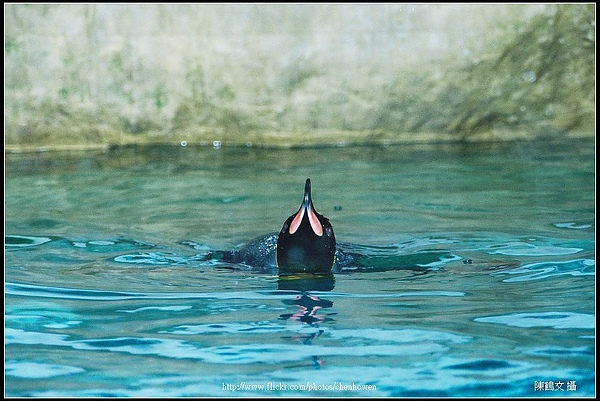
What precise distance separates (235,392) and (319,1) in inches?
293

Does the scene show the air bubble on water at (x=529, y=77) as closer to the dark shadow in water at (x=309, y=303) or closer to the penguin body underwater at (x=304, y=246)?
the penguin body underwater at (x=304, y=246)

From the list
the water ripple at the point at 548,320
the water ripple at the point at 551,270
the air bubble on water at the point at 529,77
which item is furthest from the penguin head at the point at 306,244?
the air bubble on water at the point at 529,77

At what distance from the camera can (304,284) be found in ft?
17.6

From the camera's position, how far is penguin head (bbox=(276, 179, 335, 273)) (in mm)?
5371

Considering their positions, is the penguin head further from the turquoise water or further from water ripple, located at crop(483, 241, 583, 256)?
water ripple, located at crop(483, 241, 583, 256)

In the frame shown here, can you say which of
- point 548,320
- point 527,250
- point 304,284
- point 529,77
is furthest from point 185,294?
point 529,77

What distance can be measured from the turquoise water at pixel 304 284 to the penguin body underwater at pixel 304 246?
0.40ft

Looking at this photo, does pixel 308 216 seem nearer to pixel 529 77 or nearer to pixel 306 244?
pixel 306 244

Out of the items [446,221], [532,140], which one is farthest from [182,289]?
[532,140]

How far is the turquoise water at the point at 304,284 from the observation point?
157 inches

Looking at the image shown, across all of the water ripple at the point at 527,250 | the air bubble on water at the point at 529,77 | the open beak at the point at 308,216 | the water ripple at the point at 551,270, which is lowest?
A: the water ripple at the point at 551,270

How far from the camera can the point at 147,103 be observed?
1076 cm

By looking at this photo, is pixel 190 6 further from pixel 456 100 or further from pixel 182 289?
pixel 182 289

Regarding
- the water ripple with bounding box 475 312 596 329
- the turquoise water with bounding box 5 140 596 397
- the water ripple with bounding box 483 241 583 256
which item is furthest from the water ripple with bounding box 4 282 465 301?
the water ripple with bounding box 483 241 583 256
